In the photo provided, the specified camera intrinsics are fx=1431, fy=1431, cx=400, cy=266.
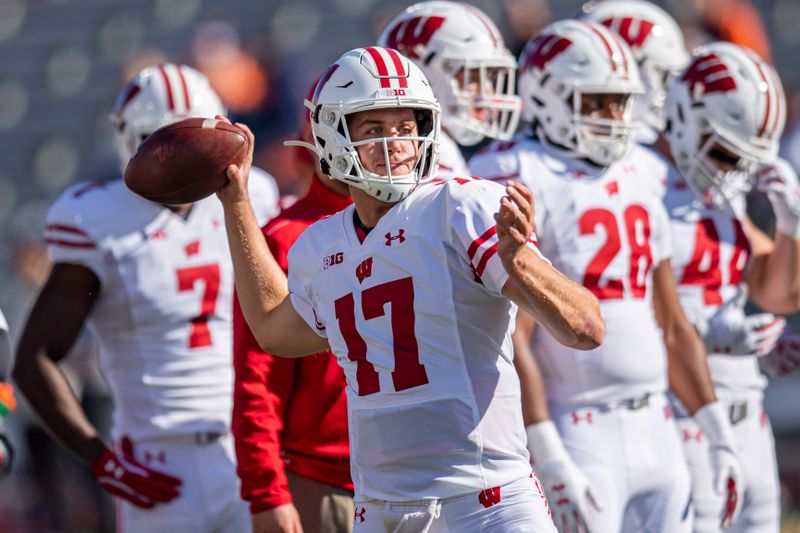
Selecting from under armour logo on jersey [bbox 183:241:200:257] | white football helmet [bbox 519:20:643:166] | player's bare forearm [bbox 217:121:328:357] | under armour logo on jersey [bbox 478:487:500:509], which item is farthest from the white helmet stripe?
under armour logo on jersey [bbox 478:487:500:509]

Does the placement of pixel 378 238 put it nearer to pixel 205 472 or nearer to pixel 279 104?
pixel 205 472

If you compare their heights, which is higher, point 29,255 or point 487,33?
point 487,33

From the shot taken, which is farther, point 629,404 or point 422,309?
point 629,404

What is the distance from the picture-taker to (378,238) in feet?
10.9

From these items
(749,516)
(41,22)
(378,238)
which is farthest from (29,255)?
(378,238)

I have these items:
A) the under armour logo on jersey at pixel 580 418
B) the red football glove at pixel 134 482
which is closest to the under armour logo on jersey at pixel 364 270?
the under armour logo on jersey at pixel 580 418

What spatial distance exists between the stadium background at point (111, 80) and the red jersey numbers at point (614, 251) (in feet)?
13.1

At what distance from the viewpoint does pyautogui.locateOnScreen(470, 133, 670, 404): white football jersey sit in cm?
459

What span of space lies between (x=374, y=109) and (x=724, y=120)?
223cm

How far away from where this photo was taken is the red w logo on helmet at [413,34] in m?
5.16

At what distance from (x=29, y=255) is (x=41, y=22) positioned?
4007 millimetres

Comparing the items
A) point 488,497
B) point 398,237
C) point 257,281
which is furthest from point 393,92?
point 488,497

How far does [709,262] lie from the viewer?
5.33 metres

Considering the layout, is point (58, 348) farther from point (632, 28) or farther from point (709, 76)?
point (632, 28)
